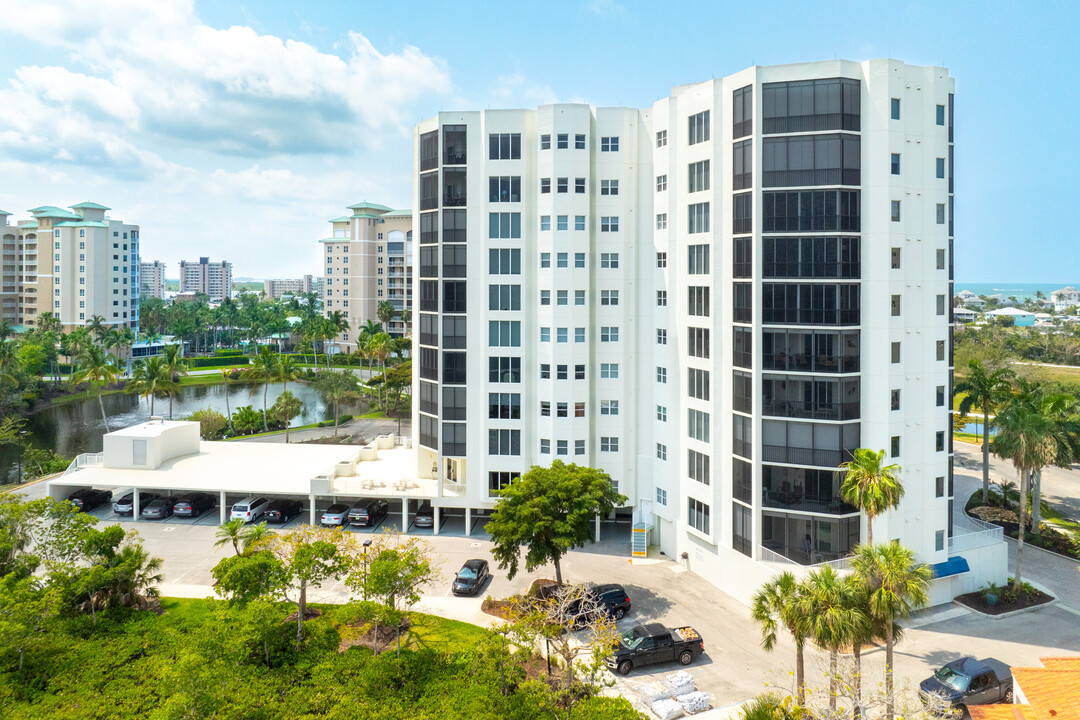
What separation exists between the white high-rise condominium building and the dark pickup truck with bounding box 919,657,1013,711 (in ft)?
23.9

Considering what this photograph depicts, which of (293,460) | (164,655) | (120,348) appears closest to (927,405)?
(164,655)

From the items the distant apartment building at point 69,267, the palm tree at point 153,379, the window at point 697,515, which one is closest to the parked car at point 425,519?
the window at point 697,515

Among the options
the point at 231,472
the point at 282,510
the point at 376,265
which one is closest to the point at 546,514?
the point at 282,510

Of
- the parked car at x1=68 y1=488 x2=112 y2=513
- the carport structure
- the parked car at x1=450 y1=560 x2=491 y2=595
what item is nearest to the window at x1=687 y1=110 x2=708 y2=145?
the parked car at x1=450 y1=560 x2=491 y2=595

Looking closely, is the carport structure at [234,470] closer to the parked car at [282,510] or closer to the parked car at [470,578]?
the parked car at [282,510]

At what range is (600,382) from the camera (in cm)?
4225

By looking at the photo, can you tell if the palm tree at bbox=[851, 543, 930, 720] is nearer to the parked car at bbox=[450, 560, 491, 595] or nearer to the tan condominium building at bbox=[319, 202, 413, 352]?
the parked car at bbox=[450, 560, 491, 595]

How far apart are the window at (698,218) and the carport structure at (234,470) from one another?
2343cm

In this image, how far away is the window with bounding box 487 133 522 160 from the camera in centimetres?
4159

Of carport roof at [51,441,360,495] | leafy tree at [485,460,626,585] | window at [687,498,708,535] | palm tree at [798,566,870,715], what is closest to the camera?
palm tree at [798,566,870,715]

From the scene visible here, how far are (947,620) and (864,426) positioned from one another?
998 cm

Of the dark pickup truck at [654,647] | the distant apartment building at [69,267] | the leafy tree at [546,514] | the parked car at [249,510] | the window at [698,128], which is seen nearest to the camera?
the dark pickup truck at [654,647]

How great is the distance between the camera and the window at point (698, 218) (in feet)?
119

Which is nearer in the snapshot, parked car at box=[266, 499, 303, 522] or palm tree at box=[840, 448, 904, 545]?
palm tree at box=[840, 448, 904, 545]
